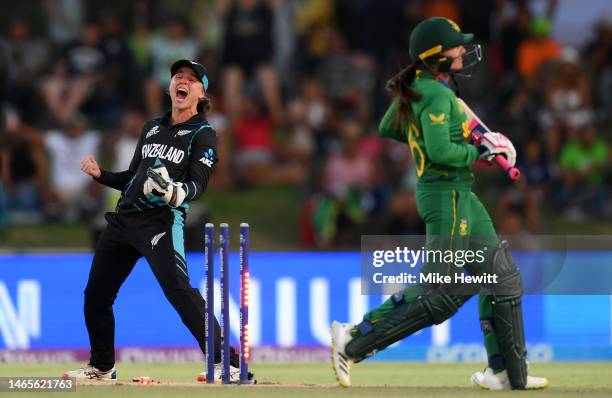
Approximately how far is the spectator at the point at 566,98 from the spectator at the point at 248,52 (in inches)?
140

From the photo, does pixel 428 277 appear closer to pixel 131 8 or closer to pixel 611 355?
pixel 611 355

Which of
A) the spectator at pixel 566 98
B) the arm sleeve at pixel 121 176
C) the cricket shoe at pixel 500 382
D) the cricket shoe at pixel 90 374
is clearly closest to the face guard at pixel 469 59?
the cricket shoe at pixel 500 382

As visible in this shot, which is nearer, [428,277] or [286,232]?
[428,277]

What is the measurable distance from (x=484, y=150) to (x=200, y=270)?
5060 millimetres

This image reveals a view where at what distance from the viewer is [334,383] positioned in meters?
8.45

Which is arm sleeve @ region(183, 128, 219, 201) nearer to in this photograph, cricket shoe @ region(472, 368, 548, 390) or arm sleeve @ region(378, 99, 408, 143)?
arm sleeve @ region(378, 99, 408, 143)

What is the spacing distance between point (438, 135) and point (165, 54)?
10.7 meters

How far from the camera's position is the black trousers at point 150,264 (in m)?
7.75

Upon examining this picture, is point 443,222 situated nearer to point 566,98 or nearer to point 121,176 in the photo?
point 121,176

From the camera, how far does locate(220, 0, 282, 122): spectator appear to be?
17.5 metres

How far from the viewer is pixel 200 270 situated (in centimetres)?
1220

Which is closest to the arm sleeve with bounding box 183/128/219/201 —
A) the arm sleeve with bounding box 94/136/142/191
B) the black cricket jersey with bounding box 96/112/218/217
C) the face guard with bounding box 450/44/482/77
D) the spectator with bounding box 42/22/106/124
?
the black cricket jersey with bounding box 96/112/218/217

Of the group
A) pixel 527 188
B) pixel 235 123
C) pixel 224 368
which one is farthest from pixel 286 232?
Answer: pixel 224 368

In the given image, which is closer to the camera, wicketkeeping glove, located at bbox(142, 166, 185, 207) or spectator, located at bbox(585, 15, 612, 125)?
wicketkeeping glove, located at bbox(142, 166, 185, 207)
